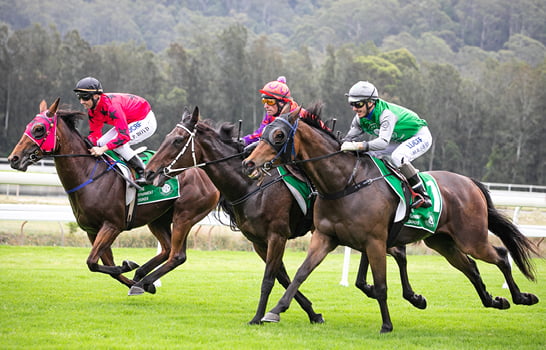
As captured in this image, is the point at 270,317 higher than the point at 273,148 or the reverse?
the reverse

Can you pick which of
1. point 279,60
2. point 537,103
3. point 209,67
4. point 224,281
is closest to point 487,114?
point 537,103

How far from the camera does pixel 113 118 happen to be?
7.82 meters

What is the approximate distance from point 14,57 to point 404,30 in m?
87.0

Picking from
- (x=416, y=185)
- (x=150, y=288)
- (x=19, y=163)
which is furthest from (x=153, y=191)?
(x=416, y=185)

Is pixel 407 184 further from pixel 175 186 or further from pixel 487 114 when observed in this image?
pixel 487 114

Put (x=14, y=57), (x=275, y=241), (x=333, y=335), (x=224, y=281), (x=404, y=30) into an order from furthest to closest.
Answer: (x=404, y=30), (x=14, y=57), (x=224, y=281), (x=275, y=241), (x=333, y=335)

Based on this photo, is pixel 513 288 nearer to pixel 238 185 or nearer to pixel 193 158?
pixel 238 185

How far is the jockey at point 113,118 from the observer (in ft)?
25.2

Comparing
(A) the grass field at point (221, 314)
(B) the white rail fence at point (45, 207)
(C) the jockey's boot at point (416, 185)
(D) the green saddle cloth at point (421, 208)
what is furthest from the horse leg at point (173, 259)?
(C) the jockey's boot at point (416, 185)

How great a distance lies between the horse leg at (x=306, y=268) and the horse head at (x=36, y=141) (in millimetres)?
3011

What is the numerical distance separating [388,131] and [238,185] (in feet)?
5.43

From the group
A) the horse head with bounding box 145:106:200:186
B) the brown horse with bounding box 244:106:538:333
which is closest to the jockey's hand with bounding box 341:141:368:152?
the brown horse with bounding box 244:106:538:333

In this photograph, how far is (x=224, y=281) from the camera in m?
9.70

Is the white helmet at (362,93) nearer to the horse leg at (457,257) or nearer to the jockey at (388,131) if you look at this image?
the jockey at (388,131)
